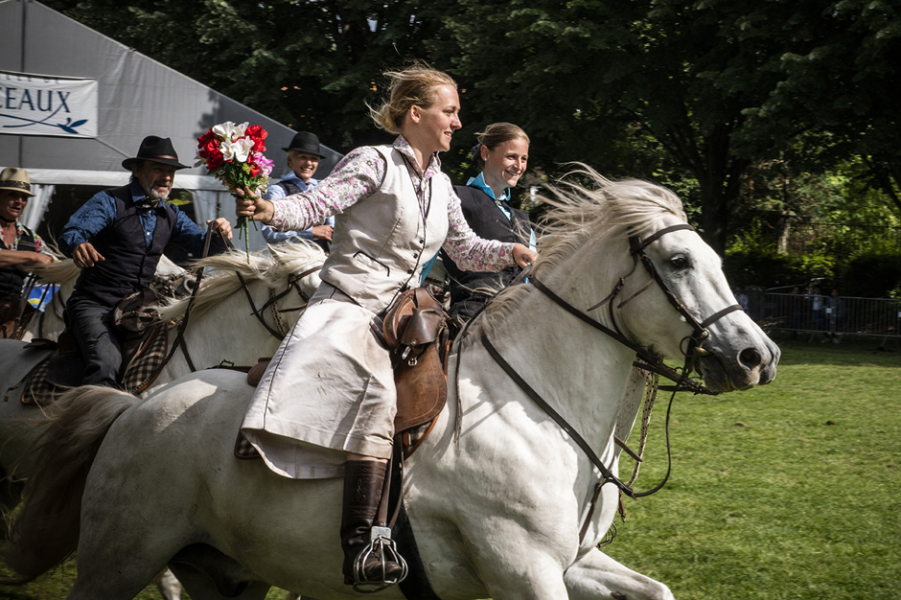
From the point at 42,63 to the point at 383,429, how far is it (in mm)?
11525

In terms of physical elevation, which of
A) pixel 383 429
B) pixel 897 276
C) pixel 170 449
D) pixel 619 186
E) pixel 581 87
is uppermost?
pixel 581 87

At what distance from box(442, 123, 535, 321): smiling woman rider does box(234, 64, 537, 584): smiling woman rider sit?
1.47 m

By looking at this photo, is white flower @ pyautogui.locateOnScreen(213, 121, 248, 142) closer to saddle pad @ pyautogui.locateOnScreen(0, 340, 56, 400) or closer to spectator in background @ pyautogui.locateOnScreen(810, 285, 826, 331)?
saddle pad @ pyautogui.locateOnScreen(0, 340, 56, 400)

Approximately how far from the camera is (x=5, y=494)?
5023 millimetres

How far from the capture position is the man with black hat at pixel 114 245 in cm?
493

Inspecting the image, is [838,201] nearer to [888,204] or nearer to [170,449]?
[888,204]

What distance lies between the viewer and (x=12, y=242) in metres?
7.01

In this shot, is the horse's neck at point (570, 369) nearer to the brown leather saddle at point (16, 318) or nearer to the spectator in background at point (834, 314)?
the brown leather saddle at point (16, 318)

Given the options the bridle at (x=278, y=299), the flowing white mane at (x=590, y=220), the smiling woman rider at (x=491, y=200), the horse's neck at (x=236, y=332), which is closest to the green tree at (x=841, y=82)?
the smiling woman rider at (x=491, y=200)

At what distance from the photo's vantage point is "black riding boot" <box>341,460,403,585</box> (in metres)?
2.89

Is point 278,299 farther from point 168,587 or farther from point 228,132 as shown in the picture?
point 228,132

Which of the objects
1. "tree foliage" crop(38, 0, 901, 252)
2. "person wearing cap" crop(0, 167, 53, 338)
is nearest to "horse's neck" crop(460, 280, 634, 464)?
"person wearing cap" crop(0, 167, 53, 338)

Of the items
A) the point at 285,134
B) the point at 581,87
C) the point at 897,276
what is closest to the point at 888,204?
the point at 897,276

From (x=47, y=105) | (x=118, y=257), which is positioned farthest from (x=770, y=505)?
(x=47, y=105)
